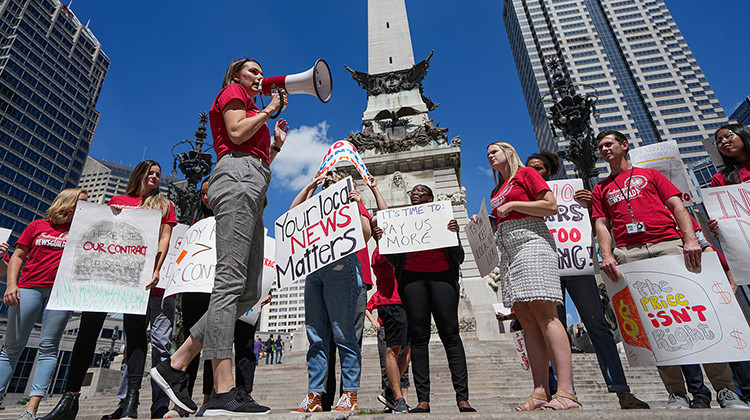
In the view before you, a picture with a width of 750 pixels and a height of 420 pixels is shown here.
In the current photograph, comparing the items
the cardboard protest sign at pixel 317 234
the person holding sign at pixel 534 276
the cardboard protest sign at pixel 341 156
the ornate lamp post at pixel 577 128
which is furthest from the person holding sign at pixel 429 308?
the ornate lamp post at pixel 577 128

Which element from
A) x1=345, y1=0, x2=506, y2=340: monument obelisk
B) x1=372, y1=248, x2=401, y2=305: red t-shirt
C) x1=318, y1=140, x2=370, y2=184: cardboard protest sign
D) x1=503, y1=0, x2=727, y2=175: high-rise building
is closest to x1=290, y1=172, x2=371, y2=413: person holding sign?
x1=372, y1=248, x2=401, y2=305: red t-shirt

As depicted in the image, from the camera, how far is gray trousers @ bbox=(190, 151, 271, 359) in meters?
2.28

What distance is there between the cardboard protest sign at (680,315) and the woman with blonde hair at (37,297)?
468 cm

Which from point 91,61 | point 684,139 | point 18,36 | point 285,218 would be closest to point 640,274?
point 285,218

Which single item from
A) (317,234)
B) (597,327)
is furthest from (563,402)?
(317,234)

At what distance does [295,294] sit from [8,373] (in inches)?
6723

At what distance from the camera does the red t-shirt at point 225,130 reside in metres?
2.63

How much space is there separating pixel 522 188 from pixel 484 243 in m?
0.77

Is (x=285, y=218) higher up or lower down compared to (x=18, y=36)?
lower down

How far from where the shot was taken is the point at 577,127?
903 centimetres

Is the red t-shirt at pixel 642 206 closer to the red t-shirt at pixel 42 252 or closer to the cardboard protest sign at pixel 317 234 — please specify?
the cardboard protest sign at pixel 317 234

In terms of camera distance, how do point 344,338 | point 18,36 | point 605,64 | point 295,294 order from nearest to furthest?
point 344,338 → point 18,36 → point 605,64 → point 295,294

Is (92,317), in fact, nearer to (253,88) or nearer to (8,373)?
(8,373)

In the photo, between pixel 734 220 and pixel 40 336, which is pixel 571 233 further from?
pixel 40 336
